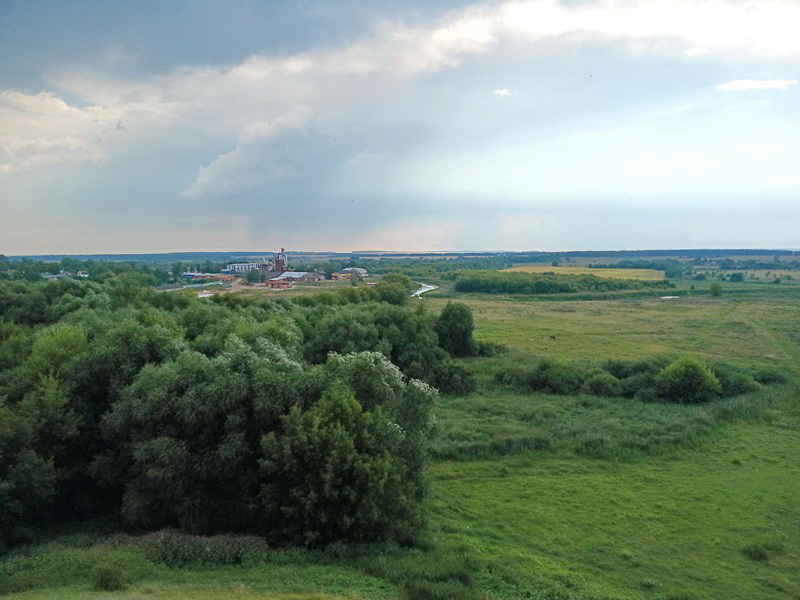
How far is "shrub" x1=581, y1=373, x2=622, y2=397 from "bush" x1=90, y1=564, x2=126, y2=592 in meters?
37.7

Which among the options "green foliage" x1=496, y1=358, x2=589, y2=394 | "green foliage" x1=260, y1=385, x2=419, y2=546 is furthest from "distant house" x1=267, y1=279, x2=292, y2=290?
"green foliage" x1=260, y1=385, x2=419, y2=546

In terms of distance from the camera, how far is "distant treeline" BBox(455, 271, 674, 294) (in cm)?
13025

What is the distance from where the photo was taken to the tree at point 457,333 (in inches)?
2430

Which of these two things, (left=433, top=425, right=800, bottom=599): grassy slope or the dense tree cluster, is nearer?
(left=433, top=425, right=800, bottom=599): grassy slope

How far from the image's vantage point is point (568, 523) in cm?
2408

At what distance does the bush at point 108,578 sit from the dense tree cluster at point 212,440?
173 inches

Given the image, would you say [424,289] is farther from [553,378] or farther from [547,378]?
[553,378]

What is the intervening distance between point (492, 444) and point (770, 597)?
16.0m

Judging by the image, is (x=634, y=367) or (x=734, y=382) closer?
(x=734, y=382)

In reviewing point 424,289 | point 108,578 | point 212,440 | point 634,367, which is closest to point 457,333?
point 634,367

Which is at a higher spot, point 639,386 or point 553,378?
point 553,378

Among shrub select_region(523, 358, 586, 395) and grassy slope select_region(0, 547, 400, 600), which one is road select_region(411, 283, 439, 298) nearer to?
shrub select_region(523, 358, 586, 395)

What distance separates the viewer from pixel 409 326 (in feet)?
178

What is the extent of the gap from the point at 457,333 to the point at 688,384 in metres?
24.5
